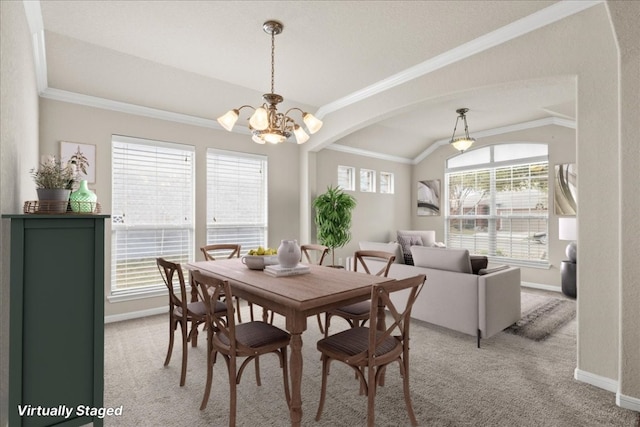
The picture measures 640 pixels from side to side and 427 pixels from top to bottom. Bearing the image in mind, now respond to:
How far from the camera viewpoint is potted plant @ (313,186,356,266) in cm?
535

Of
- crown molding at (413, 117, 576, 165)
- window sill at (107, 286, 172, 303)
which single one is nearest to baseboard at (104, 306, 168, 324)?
window sill at (107, 286, 172, 303)

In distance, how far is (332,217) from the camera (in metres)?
5.34

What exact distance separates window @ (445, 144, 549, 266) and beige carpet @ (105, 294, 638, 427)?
3.29 m

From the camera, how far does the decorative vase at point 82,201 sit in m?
1.90

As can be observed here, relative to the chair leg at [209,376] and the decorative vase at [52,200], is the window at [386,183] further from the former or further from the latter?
the decorative vase at [52,200]

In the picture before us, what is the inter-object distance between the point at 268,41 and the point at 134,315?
3.62 metres

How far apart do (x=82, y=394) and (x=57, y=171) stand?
A: 126 centimetres

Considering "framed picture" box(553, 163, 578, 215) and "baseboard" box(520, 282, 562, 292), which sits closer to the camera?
"framed picture" box(553, 163, 578, 215)

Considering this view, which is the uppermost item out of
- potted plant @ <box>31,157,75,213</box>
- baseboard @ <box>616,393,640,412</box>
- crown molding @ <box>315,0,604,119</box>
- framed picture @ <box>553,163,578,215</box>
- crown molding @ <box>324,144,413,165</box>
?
crown molding @ <box>315,0,604,119</box>

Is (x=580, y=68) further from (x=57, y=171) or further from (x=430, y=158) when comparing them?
(x=430, y=158)

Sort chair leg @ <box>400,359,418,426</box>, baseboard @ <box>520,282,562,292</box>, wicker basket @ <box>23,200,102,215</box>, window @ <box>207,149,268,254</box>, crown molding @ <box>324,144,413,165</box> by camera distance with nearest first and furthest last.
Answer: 1. wicker basket @ <box>23,200,102,215</box>
2. chair leg @ <box>400,359,418,426</box>
3. window @ <box>207,149,268,254</box>
4. baseboard @ <box>520,282,562,292</box>
5. crown molding @ <box>324,144,413,165</box>

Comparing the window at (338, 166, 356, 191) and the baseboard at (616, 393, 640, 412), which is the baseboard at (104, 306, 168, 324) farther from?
the baseboard at (616, 393, 640, 412)

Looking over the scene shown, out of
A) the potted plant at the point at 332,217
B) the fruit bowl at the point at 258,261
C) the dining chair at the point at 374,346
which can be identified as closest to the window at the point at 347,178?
the potted plant at the point at 332,217

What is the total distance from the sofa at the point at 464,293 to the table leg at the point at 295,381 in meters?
2.18
